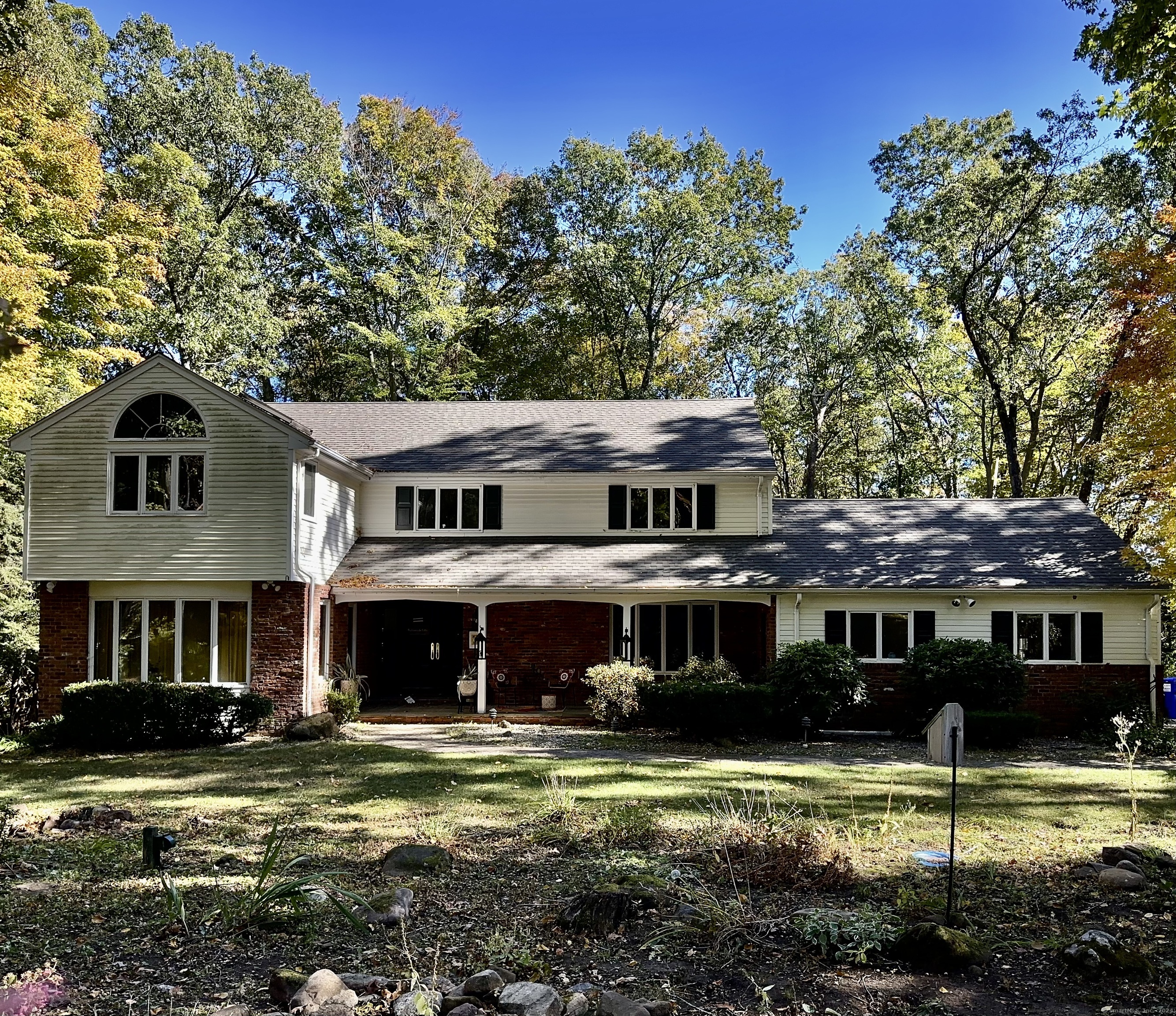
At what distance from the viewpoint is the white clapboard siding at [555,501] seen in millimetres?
21797

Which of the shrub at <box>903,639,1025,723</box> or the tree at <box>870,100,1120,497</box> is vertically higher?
the tree at <box>870,100,1120,497</box>

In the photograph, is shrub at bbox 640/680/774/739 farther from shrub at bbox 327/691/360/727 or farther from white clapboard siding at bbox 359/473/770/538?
shrub at bbox 327/691/360/727

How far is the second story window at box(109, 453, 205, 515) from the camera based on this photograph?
17.9m

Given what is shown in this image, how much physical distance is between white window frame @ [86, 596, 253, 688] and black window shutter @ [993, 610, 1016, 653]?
15462mm

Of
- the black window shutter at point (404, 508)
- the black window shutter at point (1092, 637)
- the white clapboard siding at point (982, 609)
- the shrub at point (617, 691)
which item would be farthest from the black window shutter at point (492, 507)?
the black window shutter at point (1092, 637)

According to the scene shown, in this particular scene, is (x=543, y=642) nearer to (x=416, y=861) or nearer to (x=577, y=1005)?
(x=416, y=861)

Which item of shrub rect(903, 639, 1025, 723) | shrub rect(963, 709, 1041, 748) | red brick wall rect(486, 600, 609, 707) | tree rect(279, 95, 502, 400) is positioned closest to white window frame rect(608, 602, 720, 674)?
red brick wall rect(486, 600, 609, 707)

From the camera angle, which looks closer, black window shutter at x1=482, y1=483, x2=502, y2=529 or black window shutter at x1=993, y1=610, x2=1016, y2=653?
black window shutter at x1=993, y1=610, x2=1016, y2=653

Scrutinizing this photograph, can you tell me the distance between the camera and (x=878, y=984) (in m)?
5.60

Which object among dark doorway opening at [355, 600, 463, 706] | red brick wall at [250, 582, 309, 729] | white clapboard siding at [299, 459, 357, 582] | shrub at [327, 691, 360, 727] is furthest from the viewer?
dark doorway opening at [355, 600, 463, 706]

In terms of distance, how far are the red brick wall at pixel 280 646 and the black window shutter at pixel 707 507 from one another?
9528 millimetres

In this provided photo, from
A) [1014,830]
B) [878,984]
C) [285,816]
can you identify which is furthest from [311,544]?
[878,984]

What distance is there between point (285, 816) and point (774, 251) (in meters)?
31.7

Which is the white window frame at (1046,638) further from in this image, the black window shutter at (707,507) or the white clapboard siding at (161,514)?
the white clapboard siding at (161,514)
